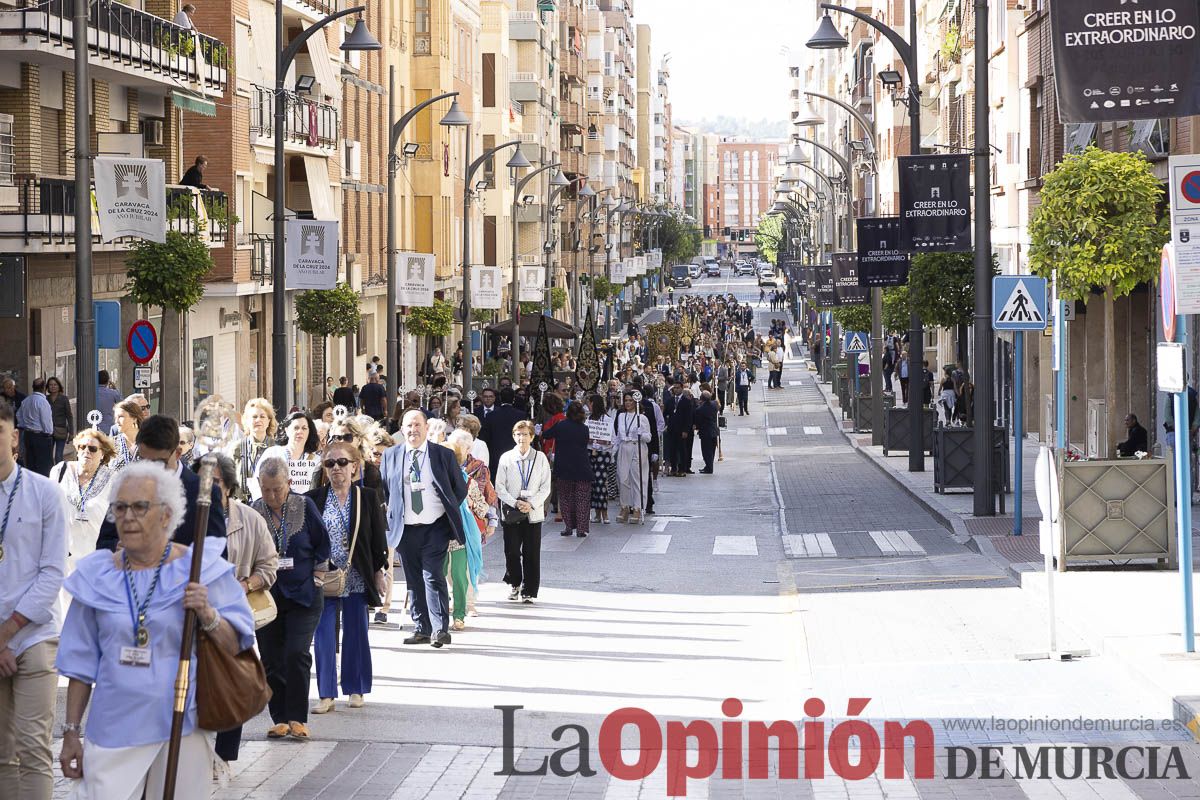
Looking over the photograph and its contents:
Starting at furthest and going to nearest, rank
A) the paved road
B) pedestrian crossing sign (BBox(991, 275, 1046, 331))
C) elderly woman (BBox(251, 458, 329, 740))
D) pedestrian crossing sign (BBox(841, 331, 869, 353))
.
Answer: pedestrian crossing sign (BBox(841, 331, 869, 353)) → pedestrian crossing sign (BBox(991, 275, 1046, 331)) → elderly woman (BBox(251, 458, 329, 740)) → the paved road

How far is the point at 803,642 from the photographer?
1480 centimetres

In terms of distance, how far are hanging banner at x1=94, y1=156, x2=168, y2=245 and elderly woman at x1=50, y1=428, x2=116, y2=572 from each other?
11.6m

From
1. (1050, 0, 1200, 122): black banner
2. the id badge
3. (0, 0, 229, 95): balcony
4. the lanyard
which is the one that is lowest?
the id badge

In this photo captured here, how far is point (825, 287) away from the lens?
50688 mm

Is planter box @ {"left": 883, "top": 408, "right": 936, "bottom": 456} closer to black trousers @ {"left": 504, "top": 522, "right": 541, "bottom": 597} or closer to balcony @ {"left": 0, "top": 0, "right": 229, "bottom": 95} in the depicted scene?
balcony @ {"left": 0, "top": 0, "right": 229, "bottom": 95}

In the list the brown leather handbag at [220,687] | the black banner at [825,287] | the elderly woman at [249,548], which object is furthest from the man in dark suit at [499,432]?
the black banner at [825,287]

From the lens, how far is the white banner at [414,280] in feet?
135

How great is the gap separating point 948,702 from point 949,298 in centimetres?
2132

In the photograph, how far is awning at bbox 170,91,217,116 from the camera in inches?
1396

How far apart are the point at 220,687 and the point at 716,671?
716 cm

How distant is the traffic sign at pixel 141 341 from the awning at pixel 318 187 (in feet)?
70.4

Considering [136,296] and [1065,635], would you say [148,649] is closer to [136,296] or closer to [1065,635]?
[1065,635]

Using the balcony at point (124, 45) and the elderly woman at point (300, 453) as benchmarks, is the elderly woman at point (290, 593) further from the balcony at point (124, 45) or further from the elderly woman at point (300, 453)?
the balcony at point (124, 45)

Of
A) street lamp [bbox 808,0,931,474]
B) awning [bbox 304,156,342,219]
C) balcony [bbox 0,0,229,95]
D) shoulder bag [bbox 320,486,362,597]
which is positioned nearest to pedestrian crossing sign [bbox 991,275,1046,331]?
street lamp [bbox 808,0,931,474]
